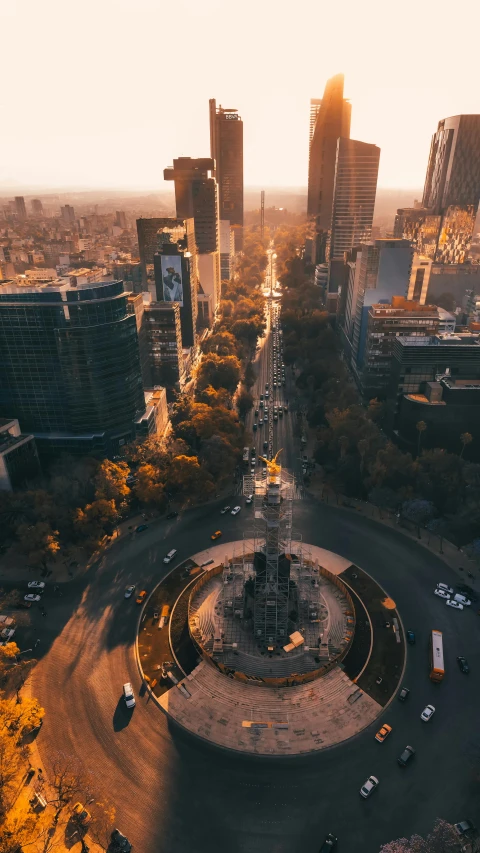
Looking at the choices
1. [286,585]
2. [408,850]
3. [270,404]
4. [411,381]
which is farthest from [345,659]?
[270,404]

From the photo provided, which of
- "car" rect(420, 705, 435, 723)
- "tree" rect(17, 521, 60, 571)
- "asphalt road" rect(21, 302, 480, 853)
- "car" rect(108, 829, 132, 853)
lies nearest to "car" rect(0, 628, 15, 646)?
"asphalt road" rect(21, 302, 480, 853)

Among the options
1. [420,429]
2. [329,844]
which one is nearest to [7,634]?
[329,844]

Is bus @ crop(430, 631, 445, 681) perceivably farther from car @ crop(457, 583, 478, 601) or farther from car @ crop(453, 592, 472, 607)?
car @ crop(457, 583, 478, 601)

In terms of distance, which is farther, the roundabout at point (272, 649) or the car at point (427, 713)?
the roundabout at point (272, 649)

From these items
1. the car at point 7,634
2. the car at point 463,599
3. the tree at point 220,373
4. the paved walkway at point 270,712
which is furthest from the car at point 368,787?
the tree at point 220,373

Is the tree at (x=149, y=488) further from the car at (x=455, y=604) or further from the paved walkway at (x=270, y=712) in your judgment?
the car at (x=455, y=604)

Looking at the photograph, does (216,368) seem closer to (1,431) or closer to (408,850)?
(1,431)

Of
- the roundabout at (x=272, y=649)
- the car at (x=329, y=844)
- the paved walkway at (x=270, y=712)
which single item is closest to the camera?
the car at (x=329, y=844)
